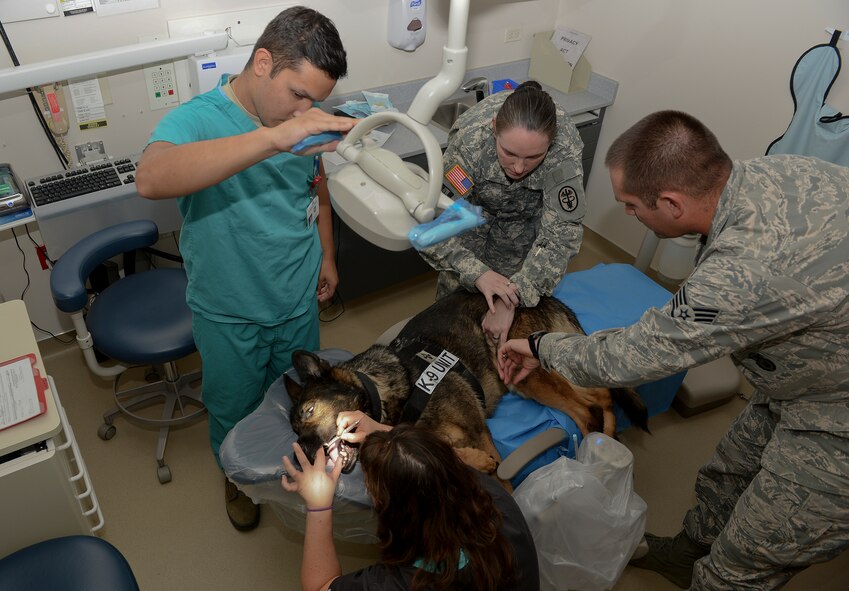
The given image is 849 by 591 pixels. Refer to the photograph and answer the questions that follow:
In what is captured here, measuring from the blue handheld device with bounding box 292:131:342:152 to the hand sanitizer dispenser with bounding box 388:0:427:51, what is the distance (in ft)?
6.87

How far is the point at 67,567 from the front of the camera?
1627 mm

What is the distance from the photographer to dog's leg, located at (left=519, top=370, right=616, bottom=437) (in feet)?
7.48

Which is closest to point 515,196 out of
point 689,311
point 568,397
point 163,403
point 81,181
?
point 568,397

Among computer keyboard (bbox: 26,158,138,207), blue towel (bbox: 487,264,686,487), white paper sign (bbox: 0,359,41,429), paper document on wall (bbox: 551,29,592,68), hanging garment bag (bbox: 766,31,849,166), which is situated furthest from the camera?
paper document on wall (bbox: 551,29,592,68)

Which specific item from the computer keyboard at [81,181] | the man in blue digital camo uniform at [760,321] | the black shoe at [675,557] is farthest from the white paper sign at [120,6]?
the black shoe at [675,557]

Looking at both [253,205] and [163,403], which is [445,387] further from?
[163,403]

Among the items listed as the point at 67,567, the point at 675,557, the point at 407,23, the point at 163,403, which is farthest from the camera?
the point at 407,23

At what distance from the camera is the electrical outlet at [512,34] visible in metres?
3.78

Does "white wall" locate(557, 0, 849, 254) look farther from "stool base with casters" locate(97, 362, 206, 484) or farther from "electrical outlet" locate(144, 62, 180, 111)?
"stool base with casters" locate(97, 362, 206, 484)

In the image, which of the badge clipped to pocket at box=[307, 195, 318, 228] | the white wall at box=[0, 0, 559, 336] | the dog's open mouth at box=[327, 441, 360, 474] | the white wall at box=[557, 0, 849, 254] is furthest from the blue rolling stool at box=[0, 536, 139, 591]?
the white wall at box=[557, 0, 849, 254]

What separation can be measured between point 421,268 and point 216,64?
155 centimetres

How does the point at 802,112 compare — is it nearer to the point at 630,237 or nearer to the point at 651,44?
the point at 651,44

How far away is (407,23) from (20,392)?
2517 mm

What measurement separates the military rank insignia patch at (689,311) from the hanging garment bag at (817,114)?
1.75m
